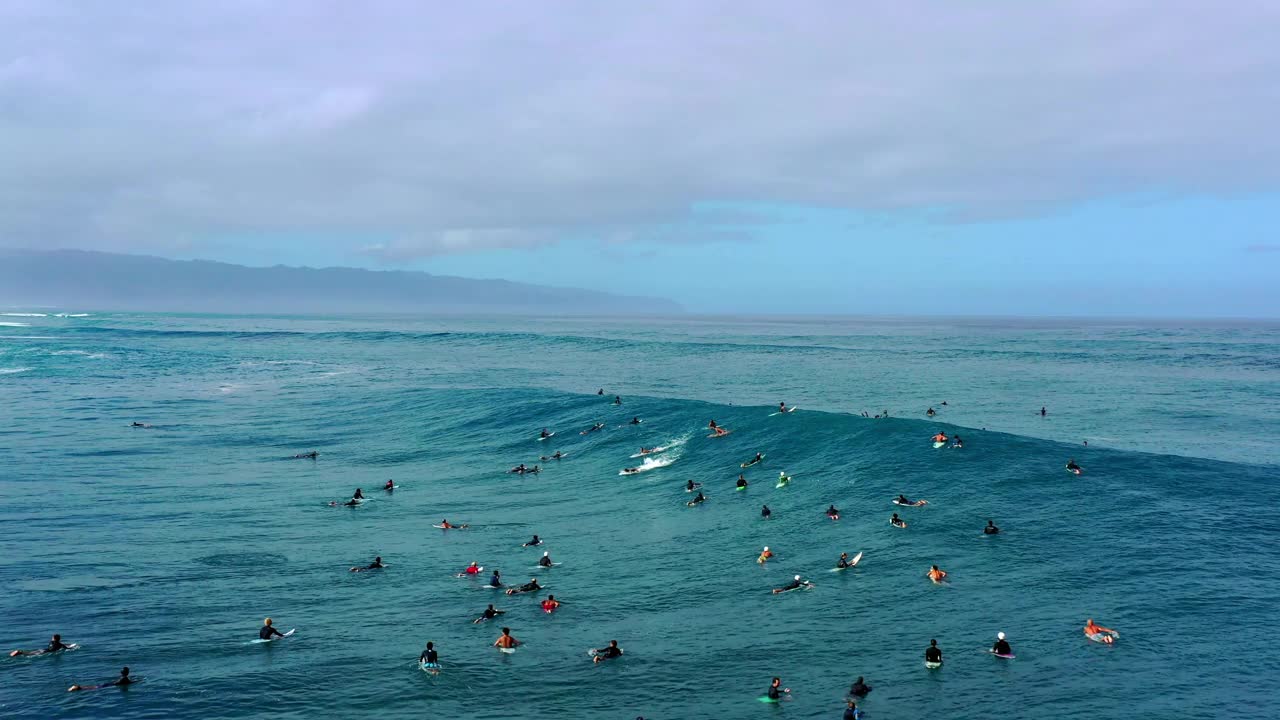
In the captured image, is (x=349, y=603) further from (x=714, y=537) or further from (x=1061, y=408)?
(x=1061, y=408)

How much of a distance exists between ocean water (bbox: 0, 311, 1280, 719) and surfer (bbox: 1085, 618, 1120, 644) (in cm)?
40

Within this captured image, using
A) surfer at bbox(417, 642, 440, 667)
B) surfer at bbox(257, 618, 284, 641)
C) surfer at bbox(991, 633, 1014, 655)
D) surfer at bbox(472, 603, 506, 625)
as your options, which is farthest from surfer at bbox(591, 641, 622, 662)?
surfer at bbox(991, 633, 1014, 655)

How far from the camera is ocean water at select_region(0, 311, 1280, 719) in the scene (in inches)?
1065

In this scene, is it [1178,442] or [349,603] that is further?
[1178,442]

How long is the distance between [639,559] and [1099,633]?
19.0 metres

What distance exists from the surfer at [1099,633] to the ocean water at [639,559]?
404 millimetres

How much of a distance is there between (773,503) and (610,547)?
39.1 feet

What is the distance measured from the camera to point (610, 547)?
42.2 meters

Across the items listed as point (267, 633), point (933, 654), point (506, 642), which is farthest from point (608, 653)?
point (267, 633)

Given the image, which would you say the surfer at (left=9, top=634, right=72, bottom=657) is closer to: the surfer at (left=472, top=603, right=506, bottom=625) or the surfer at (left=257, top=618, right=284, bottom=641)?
the surfer at (left=257, top=618, right=284, bottom=641)

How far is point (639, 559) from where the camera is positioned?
4016 cm

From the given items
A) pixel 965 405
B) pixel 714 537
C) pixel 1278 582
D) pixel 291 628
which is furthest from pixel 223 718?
pixel 965 405

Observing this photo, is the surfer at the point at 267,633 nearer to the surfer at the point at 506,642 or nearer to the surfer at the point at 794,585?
the surfer at the point at 506,642

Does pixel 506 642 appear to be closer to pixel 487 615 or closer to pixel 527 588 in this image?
pixel 487 615
